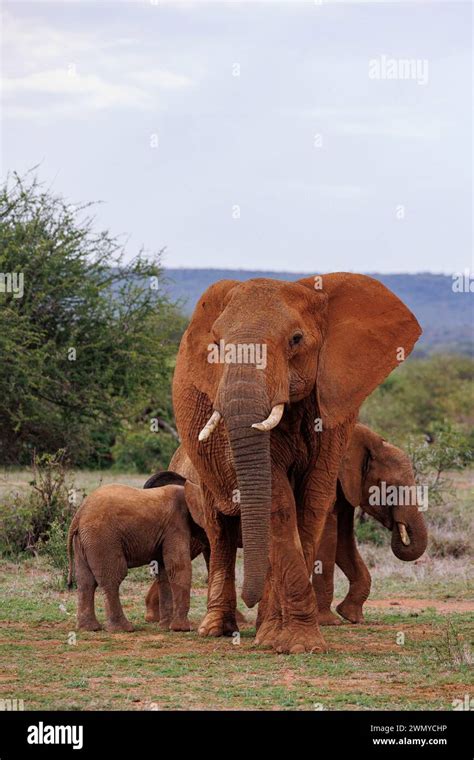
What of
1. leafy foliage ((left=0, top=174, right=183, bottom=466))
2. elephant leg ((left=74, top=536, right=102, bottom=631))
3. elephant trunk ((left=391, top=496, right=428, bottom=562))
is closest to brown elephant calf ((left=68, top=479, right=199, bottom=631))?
elephant leg ((left=74, top=536, right=102, bottom=631))

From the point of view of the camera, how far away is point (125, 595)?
1416 cm

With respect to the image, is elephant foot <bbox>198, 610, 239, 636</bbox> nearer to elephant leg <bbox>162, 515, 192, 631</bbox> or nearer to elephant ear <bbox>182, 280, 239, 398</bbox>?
elephant leg <bbox>162, 515, 192, 631</bbox>

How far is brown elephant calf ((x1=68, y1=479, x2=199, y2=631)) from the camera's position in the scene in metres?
11.4

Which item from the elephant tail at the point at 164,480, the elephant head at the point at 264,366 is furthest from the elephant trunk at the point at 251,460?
the elephant tail at the point at 164,480

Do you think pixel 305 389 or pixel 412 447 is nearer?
pixel 305 389

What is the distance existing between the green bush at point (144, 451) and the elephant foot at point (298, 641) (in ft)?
57.2

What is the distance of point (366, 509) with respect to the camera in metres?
12.8

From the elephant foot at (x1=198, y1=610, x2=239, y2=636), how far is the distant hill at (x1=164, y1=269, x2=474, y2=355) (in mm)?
147393

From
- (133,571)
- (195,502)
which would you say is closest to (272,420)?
(195,502)

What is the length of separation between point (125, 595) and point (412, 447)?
606 cm

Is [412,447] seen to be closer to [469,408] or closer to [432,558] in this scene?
[432,558]

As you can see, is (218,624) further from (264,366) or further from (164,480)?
(264,366)
